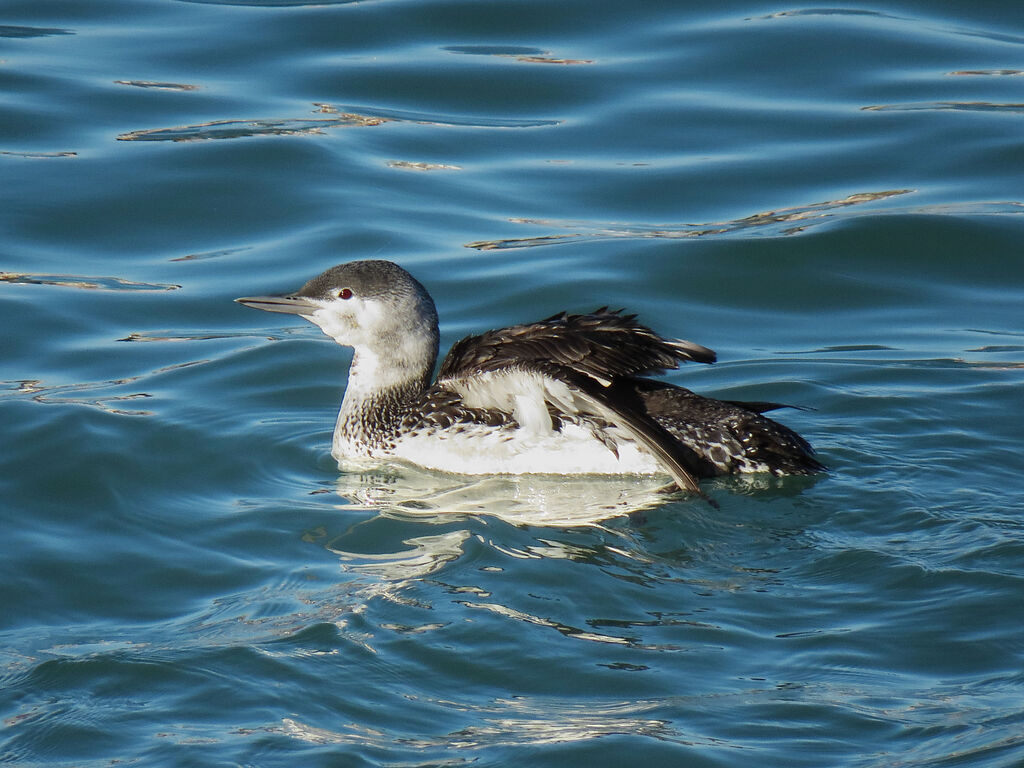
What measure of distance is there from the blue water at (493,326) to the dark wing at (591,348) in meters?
0.65

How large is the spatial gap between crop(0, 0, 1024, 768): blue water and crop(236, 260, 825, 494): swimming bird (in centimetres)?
17

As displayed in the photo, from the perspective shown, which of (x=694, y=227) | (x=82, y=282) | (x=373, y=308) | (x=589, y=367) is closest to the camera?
(x=589, y=367)

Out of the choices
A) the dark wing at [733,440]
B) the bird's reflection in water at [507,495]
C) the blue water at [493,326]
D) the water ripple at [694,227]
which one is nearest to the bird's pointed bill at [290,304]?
the blue water at [493,326]

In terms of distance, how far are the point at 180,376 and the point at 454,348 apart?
2088 mm

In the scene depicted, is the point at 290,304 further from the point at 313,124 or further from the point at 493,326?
the point at 313,124

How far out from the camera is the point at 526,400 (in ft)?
24.0

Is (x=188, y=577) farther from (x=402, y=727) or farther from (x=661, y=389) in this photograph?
(x=661, y=389)

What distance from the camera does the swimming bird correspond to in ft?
23.1

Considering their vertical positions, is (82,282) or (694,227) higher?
(694,227)

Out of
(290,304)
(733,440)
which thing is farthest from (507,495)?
(290,304)

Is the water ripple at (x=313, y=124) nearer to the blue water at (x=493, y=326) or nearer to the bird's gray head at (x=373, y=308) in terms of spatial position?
the blue water at (x=493, y=326)

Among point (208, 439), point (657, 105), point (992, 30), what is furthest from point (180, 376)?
point (992, 30)

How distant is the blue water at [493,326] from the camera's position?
5168 millimetres

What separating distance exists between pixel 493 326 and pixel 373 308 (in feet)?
6.02
